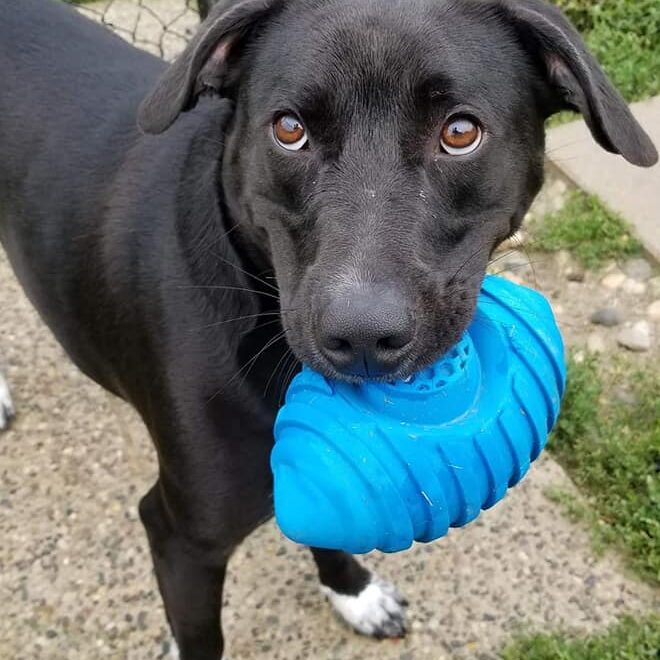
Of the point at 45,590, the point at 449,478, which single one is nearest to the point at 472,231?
the point at 449,478

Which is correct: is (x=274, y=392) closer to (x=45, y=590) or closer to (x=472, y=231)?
(x=472, y=231)

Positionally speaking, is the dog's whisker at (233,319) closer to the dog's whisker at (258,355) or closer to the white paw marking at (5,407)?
the dog's whisker at (258,355)

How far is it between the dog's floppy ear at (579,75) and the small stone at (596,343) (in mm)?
1922

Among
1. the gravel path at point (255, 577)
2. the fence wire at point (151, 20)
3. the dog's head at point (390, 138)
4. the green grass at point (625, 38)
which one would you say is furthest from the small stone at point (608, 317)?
the fence wire at point (151, 20)

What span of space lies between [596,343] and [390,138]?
227 cm

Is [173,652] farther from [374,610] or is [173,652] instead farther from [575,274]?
[575,274]

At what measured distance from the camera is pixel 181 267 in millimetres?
2484

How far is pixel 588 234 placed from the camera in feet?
14.3

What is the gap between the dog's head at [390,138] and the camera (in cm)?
197

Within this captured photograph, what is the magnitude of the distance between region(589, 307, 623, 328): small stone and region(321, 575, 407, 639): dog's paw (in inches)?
62.0

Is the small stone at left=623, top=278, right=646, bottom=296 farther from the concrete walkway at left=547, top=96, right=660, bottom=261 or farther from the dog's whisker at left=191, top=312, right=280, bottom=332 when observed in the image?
the dog's whisker at left=191, top=312, right=280, bottom=332

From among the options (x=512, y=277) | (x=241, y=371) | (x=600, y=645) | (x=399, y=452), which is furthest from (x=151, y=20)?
(x=399, y=452)

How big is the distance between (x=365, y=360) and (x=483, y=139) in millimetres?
558

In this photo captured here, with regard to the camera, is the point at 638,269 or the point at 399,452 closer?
the point at 399,452
